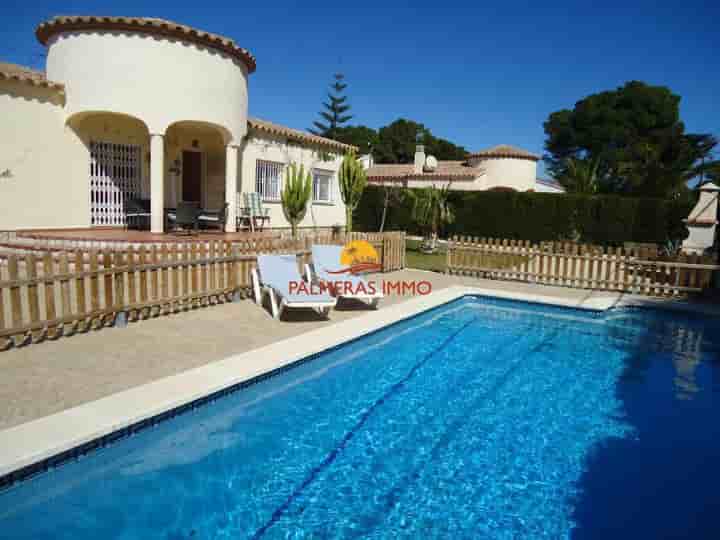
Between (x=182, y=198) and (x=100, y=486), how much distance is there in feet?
48.6

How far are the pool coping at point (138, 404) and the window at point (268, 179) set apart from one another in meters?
11.1

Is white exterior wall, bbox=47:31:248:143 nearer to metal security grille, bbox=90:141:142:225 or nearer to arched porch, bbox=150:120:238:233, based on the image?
arched porch, bbox=150:120:238:233

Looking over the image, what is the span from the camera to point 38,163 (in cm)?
1350

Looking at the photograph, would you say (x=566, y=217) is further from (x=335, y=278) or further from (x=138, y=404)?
(x=138, y=404)

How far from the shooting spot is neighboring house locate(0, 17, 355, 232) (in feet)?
43.2

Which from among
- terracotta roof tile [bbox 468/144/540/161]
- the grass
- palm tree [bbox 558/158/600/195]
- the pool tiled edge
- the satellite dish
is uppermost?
terracotta roof tile [bbox 468/144/540/161]

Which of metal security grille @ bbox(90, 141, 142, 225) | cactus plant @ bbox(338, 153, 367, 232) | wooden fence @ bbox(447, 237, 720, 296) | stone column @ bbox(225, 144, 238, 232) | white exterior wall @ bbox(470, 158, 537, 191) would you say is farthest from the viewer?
white exterior wall @ bbox(470, 158, 537, 191)

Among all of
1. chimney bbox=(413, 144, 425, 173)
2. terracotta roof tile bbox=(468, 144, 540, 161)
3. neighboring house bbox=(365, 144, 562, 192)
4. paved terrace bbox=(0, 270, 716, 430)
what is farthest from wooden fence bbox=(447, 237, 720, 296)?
chimney bbox=(413, 144, 425, 173)

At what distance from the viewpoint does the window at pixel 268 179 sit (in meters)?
18.7

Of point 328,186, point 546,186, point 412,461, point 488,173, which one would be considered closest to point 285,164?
point 328,186

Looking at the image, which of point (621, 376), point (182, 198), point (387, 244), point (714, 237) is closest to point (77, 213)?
point (182, 198)

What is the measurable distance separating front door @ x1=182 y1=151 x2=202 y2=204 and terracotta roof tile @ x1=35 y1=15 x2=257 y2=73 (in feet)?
14.4

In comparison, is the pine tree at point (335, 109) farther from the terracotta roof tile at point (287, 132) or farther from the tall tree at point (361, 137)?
the terracotta roof tile at point (287, 132)

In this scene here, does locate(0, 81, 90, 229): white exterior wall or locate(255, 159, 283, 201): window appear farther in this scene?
locate(255, 159, 283, 201): window
